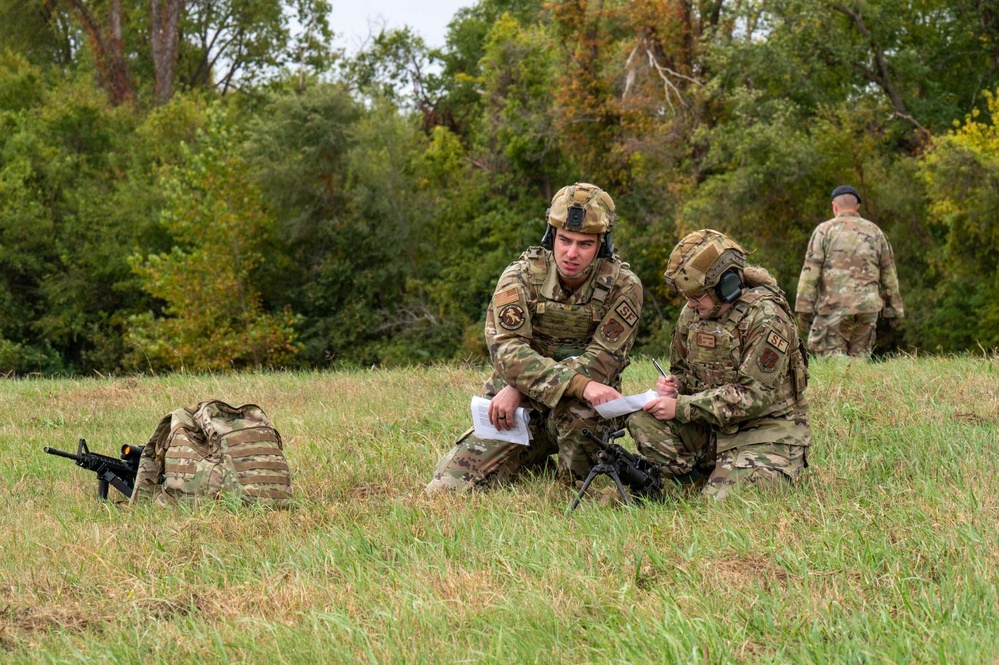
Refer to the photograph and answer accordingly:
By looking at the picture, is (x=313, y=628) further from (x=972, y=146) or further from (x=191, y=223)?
(x=191, y=223)

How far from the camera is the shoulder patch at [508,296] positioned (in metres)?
6.78

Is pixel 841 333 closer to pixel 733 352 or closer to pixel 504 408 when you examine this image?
pixel 733 352

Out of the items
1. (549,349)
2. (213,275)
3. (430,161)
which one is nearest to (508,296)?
(549,349)

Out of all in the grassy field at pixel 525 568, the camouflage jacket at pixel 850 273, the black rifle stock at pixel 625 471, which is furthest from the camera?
the camouflage jacket at pixel 850 273

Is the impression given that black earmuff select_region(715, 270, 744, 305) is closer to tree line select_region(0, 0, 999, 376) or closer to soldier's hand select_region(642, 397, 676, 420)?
soldier's hand select_region(642, 397, 676, 420)

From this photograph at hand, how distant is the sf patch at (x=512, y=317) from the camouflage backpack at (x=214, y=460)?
1.51 metres

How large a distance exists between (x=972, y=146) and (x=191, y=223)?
26.6 m

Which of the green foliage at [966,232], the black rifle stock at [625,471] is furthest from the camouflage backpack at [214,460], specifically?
the green foliage at [966,232]

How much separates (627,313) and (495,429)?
1016 millimetres

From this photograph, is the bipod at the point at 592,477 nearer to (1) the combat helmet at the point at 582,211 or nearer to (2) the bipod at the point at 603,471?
(2) the bipod at the point at 603,471

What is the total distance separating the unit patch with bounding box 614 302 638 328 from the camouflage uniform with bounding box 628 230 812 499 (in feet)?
0.90

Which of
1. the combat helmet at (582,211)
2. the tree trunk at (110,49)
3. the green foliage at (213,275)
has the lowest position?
the green foliage at (213,275)

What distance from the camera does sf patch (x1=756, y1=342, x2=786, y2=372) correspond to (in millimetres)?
6234

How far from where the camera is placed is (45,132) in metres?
48.2
